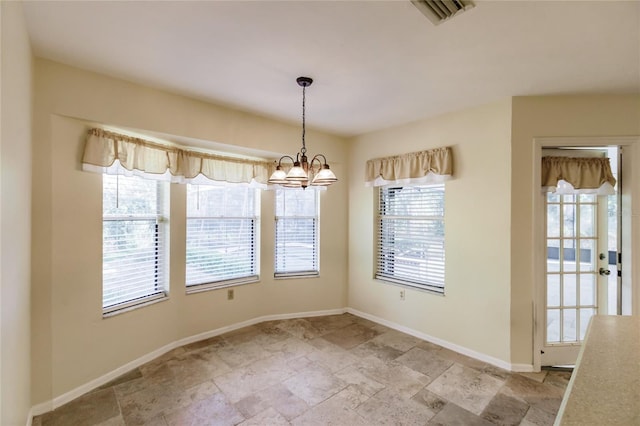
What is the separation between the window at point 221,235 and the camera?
352cm

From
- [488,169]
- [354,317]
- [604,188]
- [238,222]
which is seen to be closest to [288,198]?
[238,222]

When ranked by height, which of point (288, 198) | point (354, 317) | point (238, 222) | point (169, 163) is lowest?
point (354, 317)

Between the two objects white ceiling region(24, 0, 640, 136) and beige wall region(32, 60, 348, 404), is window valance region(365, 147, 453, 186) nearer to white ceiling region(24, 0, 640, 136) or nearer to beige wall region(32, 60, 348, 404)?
white ceiling region(24, 0, 640, 136)

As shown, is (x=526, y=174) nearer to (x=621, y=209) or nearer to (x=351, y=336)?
(x=621, y=209)

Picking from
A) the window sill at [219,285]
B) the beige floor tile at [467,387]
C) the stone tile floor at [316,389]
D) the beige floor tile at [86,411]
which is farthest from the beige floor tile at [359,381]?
the beige floor tile at [86,411]

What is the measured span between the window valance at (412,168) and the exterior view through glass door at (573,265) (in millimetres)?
1062

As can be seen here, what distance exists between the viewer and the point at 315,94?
288 centimetres

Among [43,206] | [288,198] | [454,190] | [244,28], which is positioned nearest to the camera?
[244,28]

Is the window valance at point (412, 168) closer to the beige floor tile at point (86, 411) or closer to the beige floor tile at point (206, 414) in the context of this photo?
the beige floor tile at point (206, 414)

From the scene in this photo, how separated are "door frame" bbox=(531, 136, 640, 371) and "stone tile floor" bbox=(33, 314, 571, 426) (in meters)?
0.63

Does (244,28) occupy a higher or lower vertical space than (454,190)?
higher

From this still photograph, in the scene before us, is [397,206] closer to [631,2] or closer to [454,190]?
[454,190]

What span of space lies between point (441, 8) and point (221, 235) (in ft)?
10.6

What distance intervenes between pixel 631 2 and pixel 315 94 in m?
2.17
